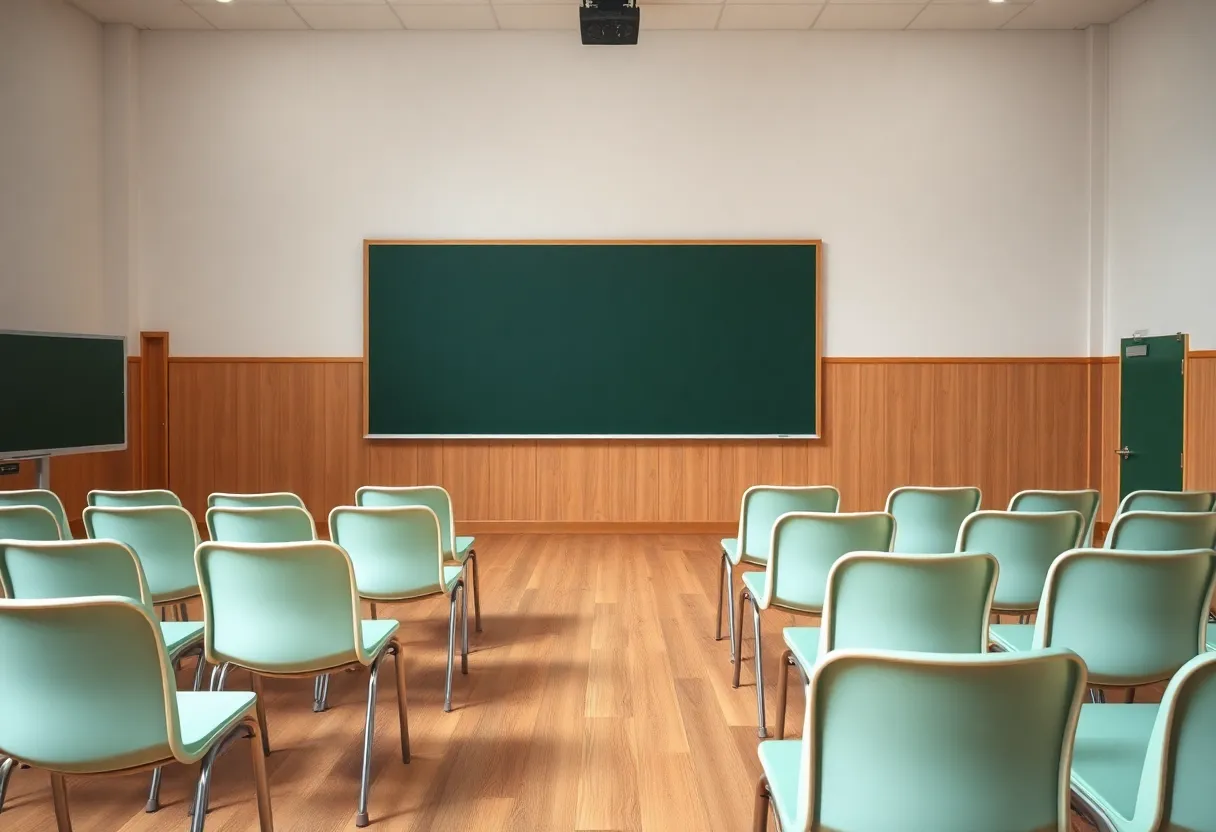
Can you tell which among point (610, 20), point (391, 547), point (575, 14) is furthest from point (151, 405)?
point (391, 547)

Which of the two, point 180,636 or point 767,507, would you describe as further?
point 767,507

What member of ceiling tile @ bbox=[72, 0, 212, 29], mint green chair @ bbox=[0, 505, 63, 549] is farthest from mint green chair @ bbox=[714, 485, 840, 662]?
ceiling tile @ bbox=[72, 0, 212, 29]

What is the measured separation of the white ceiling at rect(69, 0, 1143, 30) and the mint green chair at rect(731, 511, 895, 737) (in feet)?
19.0

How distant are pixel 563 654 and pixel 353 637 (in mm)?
1871

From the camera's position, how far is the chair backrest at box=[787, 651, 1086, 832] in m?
1.44

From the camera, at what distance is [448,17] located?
25.6ft

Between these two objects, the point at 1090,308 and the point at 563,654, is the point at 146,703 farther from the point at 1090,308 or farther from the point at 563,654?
the point at 1090,308

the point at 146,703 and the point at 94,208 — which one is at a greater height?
the point at 94,208

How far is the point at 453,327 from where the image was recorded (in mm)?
8062

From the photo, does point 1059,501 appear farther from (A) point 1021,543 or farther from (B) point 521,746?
(B) point 521,746

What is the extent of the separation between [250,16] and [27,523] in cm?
607

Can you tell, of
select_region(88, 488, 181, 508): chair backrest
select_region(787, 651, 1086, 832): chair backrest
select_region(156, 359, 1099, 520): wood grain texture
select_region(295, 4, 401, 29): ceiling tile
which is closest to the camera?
select_region(787, 651, 1086, 832): chair backrest

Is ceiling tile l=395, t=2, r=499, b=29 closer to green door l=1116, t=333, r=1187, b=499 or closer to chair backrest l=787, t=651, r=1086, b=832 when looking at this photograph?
green door l=1116, t=333, r=1187, b=499

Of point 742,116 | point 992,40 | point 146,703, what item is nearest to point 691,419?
point 742,116
